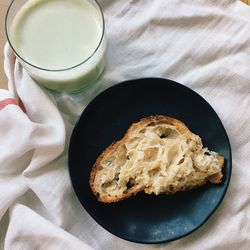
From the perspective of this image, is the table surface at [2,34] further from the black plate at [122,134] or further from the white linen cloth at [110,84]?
the black plate at [122,134]

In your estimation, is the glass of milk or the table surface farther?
the table surface

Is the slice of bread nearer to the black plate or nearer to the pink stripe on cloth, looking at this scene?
the black plate

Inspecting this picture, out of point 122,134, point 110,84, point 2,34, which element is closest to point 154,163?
point 122,134

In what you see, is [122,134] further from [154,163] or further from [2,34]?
[2,34]

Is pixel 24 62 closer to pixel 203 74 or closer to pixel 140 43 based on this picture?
pixel 140 43

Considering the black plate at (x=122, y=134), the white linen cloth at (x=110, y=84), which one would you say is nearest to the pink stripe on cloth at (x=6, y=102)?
the white linen cloth at (x=110, y=84)

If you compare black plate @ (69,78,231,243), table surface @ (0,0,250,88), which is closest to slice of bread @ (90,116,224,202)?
black plate @ (69,78,231,243)

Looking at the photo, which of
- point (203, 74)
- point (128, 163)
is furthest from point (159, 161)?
point (203, 74)
